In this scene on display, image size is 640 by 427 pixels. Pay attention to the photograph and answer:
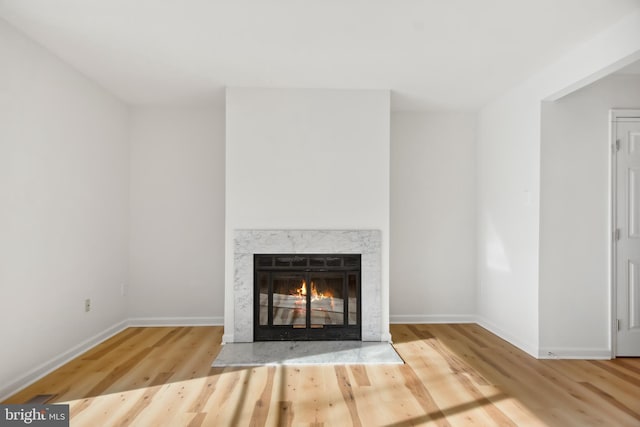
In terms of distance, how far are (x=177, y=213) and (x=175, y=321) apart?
1290mm

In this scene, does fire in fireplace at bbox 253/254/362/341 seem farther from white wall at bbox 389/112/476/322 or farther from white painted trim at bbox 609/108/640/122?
white painted trim at bbox 609/108/640/122

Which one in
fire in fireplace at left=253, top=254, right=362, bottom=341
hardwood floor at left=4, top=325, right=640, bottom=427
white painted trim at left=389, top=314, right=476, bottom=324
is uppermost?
fire in fireplace at left=253, top=254, right=362, bottom=341

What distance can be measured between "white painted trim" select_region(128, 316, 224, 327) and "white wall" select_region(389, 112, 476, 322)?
2.18m

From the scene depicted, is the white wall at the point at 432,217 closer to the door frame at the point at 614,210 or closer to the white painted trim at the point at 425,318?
the white painted trim at the point at 425,318

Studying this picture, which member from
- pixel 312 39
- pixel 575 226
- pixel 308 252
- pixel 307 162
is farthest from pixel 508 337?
pixel 312 39

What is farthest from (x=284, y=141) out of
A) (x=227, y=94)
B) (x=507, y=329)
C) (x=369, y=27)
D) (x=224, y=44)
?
(x=507, y=329)

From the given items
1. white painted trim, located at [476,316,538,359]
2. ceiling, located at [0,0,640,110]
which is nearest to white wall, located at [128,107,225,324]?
ceiling, located at [0,0,640,110]

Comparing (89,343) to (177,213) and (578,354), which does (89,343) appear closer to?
(177,213)

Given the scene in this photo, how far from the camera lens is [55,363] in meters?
3.47

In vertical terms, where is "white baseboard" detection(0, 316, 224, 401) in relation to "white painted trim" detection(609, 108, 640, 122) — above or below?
below

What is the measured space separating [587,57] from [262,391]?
350cm

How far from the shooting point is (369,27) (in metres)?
2.94

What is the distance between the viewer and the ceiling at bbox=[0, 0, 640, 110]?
2.67 meters

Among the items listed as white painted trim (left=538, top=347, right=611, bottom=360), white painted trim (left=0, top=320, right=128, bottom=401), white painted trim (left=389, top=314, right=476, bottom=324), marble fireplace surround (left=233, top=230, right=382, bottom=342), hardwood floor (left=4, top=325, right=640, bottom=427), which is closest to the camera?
hardwood floor (left=4, top=325, right=640, bottom=427)
